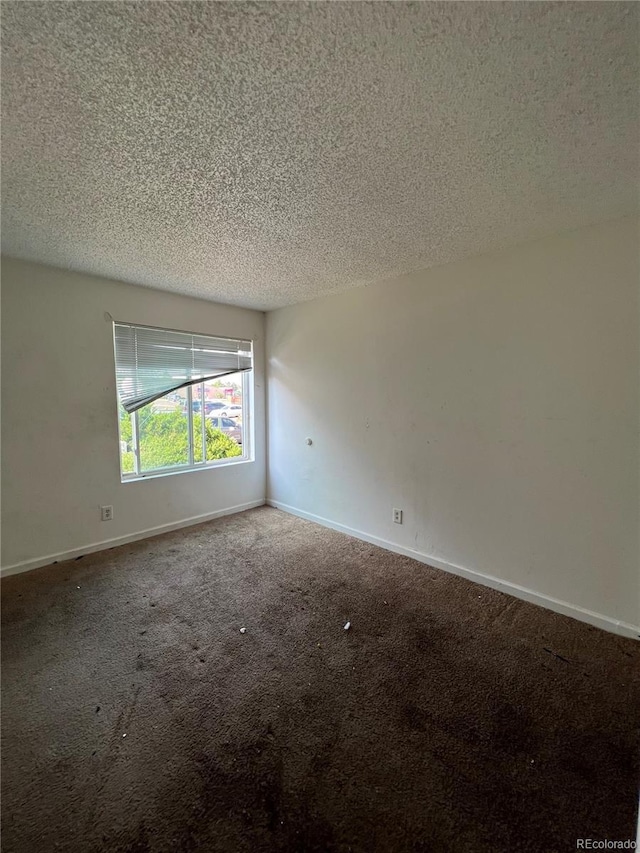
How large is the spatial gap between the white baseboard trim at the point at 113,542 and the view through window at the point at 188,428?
56 centimetres

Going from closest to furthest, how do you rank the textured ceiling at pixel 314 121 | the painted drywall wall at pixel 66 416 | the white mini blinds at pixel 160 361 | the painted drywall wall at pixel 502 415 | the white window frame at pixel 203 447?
the textured ceiling at pixel 314 121 < the painted drywall wall at pixel 502 415 < the painted drywall wall at pixel 66 416 < the white mini blinds at pixel 160 361 < the white window frame at pixel 203 447


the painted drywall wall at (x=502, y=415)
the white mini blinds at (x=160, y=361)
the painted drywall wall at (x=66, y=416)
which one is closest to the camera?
the painted drywall wall at (x=502, y=415)

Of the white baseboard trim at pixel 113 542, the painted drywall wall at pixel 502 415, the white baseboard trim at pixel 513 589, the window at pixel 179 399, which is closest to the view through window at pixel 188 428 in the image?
the window at pixel 179 399

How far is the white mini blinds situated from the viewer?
3120mm

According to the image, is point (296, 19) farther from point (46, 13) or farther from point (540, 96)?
point (540, 96)

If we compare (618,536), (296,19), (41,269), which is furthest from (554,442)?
(41,269)

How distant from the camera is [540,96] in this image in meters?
1.16

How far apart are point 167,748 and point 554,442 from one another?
99.9 inches

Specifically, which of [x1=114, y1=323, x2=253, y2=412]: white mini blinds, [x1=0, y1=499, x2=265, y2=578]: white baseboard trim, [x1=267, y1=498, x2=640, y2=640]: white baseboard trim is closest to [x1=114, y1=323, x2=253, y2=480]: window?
[x1=114, y1=323, x2=253, y2=412]: white mini blinds

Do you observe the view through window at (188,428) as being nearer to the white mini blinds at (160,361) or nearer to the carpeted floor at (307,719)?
the white mini blinds at (160,361)

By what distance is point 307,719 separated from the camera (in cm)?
144

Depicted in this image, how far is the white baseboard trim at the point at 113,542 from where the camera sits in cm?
260

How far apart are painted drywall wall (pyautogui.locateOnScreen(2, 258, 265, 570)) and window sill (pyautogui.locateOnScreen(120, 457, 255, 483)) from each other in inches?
1.6

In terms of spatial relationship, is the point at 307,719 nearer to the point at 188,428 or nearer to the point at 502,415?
the point at 502,415
